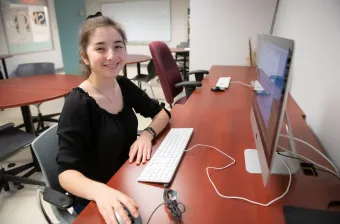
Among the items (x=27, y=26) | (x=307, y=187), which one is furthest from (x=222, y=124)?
(x=27, y=26)

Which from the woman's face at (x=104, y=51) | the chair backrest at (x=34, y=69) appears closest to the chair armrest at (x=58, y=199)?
the woman's face at (x=104, y=51)

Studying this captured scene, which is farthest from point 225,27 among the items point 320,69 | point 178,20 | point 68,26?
point 68,26

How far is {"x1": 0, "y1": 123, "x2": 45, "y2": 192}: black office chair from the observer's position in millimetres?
1656

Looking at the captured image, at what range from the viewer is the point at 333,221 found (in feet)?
1.94

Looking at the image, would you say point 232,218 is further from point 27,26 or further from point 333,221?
point 27,26

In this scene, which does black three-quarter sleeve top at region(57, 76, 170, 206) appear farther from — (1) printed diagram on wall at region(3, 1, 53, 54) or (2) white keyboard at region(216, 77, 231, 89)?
(1) printed diagram on wall at region(3, 1, 53, 54)

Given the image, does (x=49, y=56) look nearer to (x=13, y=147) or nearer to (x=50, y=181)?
(x=13, y=147)

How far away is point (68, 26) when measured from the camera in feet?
19.6

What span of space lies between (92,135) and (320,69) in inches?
44.4

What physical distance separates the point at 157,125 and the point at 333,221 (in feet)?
2.48

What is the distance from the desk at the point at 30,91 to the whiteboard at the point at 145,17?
4700 mm

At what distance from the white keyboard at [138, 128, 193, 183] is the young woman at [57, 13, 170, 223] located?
0.06 m

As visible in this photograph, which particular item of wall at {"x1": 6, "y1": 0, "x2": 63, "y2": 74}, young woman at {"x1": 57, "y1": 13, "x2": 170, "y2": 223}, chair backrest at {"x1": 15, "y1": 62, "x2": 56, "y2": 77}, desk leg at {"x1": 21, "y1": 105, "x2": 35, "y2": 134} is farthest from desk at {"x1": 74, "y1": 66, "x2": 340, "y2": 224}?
wall at {"x1": 6, "y1": 0, "x2": 63, "y2": 74}

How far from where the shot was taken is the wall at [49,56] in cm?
463
